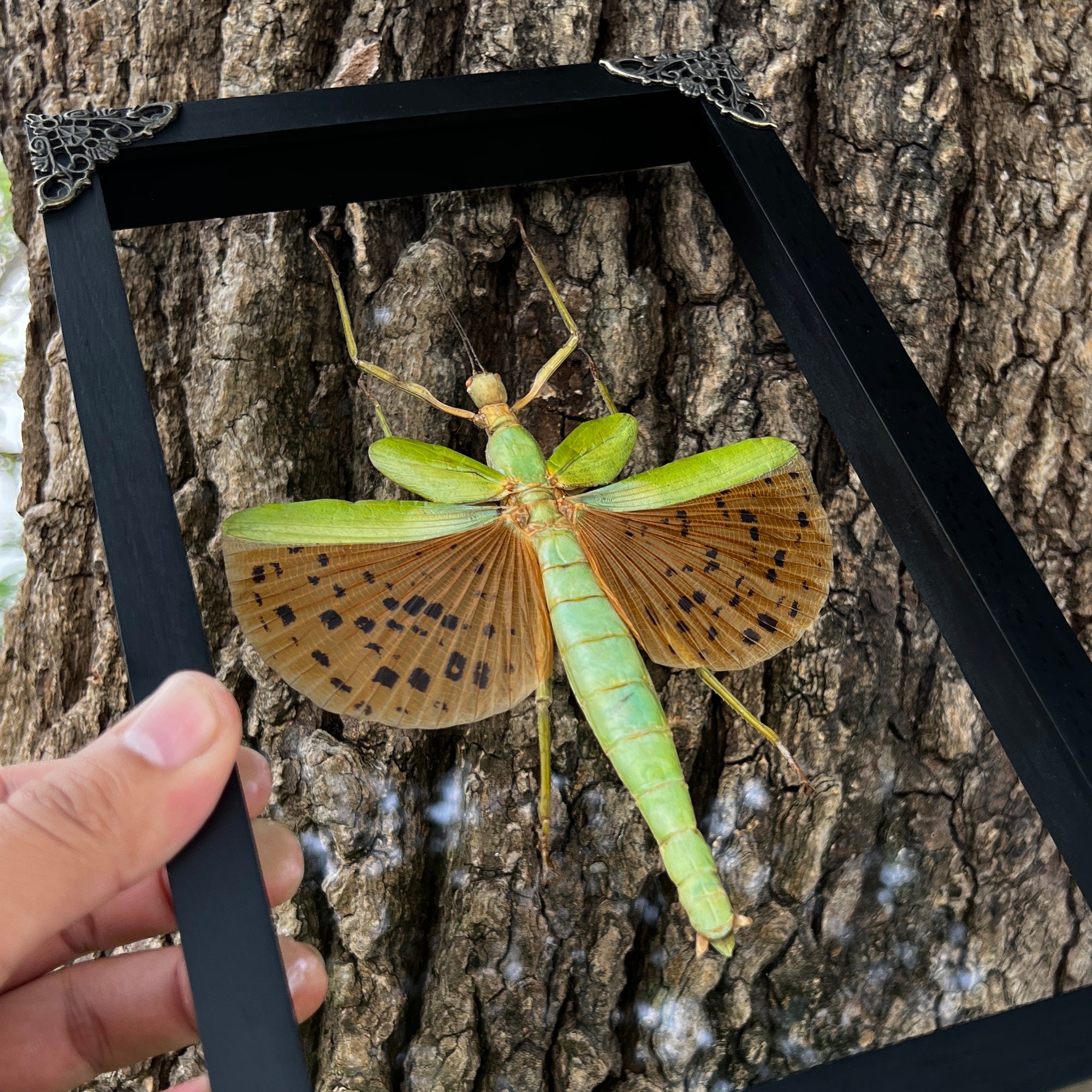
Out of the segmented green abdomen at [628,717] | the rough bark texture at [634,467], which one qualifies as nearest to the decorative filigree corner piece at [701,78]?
the rough bark texture at [634,467]

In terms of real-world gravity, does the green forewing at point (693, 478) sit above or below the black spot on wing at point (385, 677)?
above

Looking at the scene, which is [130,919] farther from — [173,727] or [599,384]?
[599,384]

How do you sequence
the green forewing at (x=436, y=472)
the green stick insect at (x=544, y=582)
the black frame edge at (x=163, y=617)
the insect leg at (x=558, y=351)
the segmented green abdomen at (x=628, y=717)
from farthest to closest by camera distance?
the insect leg at (x=558, y=351) → the green forewing at (x=436, y=472) → the green stick insect at (x=544, y=582) → the segmented green abdomen at (x=628, y=717) → the black frame edge at (x=163, y=617)

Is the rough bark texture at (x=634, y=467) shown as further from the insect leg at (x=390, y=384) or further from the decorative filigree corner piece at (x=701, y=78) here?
the decorative filigree corner piece at (x=701, y=78)

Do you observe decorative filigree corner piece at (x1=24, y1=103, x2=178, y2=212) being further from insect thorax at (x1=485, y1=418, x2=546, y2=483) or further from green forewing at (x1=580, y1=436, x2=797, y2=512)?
green forewing at (x1=580, y1=436, x2=797, y2=512)

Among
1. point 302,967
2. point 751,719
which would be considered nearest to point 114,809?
point 302,967

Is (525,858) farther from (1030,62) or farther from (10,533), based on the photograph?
(1030,62)

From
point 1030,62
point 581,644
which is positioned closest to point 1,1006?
point 581,644
